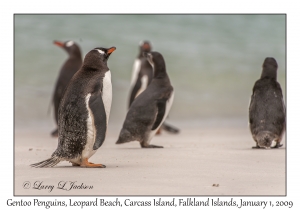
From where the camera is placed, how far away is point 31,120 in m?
12.0

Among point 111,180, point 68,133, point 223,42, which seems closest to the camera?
point 111,180

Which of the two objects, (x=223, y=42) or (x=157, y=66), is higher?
(x=223, y=42)

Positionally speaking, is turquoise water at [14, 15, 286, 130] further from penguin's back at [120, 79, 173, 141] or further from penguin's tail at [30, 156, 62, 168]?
penguin's tail at [30, 156, 62, 168]

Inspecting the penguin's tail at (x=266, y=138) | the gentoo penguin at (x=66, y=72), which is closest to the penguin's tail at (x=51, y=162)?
the penguin's tail at (x=266, y=138)

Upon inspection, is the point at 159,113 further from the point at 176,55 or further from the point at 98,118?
the point at 176,55

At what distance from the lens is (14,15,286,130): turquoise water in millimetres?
13398

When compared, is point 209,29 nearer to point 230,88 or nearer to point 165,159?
point 230,88

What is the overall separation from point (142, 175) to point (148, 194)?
715mm

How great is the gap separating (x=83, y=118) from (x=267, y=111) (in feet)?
9.03

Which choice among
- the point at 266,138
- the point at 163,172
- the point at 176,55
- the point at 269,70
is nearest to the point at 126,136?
the point at 266,138

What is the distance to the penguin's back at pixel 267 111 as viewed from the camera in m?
7.60

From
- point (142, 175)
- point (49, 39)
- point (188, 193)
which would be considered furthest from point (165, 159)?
point (49, 39)

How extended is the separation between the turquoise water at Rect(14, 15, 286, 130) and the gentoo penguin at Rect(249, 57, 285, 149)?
437 centimetres

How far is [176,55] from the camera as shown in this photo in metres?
19.1
